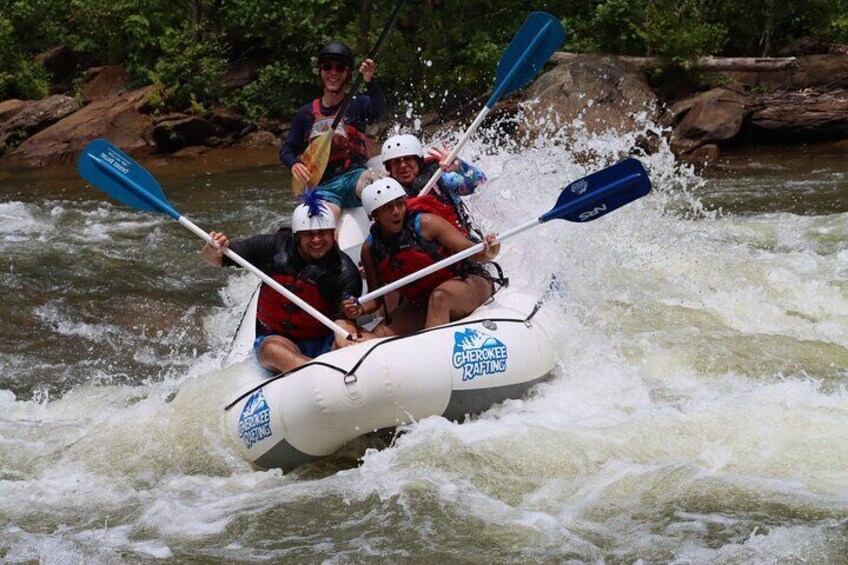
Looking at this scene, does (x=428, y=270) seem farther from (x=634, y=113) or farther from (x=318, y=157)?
(x=634, y=113)

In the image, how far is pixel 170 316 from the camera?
7.39m

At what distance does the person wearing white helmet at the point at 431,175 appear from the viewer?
5461 mm

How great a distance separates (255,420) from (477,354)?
1.03 meters

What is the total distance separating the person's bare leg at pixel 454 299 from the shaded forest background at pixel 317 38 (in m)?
8.21

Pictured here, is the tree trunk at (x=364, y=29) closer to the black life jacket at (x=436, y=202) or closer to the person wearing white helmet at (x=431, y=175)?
the person wearing white helmet at (x=431, y=175)

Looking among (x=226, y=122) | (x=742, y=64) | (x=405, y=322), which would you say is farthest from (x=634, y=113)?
(x=405, y=322)

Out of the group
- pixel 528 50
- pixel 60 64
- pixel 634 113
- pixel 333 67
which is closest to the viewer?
pixel 333 67

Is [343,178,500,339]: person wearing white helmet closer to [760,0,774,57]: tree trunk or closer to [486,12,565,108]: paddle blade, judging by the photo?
[486,12,565,108]: paddle blade

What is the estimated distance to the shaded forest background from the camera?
1340 cm

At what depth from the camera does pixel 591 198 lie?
16.9 ft

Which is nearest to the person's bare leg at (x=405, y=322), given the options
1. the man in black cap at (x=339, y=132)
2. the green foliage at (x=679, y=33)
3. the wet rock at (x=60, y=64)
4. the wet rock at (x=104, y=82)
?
the man in black cap at (x=339, y=132)

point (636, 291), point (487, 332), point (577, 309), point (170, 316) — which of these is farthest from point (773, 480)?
point (170, 316)

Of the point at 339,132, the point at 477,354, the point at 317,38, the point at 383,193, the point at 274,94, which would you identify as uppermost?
the point at 383,193

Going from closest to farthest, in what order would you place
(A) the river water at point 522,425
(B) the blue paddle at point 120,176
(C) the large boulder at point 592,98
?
(A) the river water at point 522,425
(B) the blue paddle at point 120,176
(C) the large boulder at point 592,98
